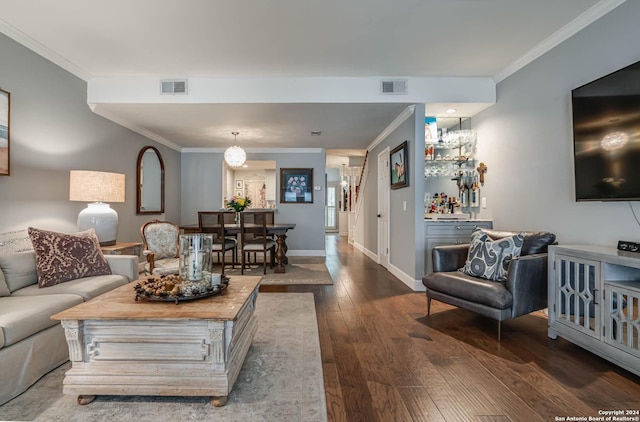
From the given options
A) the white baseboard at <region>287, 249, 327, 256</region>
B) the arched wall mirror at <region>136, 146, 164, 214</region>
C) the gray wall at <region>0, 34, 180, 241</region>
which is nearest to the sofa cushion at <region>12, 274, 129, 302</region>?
the gray wall at <region>0, 34, 180, 241</region>

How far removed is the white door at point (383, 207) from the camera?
198 inches

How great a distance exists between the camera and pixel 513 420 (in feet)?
4.70

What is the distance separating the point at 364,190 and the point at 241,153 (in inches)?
121

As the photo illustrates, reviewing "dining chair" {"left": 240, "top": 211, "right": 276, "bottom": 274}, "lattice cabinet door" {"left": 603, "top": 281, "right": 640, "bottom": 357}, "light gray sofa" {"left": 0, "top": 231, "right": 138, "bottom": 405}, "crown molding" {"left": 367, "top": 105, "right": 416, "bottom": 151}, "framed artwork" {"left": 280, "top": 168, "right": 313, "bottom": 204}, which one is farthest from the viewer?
"framed artwork" {"left": 280, "top": 168, "right": 313, "bottom": 204}

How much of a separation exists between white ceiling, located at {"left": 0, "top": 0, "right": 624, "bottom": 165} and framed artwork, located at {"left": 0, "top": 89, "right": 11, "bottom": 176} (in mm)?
563

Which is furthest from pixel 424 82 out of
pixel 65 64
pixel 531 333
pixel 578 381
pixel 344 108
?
pixel 65 64

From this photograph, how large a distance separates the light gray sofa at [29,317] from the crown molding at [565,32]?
4.36 m

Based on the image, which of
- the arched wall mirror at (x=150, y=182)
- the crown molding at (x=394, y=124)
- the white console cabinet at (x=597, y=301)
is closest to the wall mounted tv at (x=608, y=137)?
the white console cabinet at (x=597, y=301)

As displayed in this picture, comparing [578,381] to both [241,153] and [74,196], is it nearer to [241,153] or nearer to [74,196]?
[74,196]

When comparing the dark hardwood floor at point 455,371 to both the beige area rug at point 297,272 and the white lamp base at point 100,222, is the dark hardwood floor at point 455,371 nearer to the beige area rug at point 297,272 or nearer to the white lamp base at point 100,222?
the beige area rug at point 297,272

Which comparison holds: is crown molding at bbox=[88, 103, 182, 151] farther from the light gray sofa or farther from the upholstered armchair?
the light gray sofa

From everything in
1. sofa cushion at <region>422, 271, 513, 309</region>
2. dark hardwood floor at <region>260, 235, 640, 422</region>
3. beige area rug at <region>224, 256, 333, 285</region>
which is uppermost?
sofa cushion at <region>422, 271, 513, 309</region>

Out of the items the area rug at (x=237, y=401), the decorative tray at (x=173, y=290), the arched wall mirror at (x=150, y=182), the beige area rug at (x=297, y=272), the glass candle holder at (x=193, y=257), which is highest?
the arched wall mirror at (x=150, y=182)

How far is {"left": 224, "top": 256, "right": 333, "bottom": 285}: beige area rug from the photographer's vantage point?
13.6 feet
